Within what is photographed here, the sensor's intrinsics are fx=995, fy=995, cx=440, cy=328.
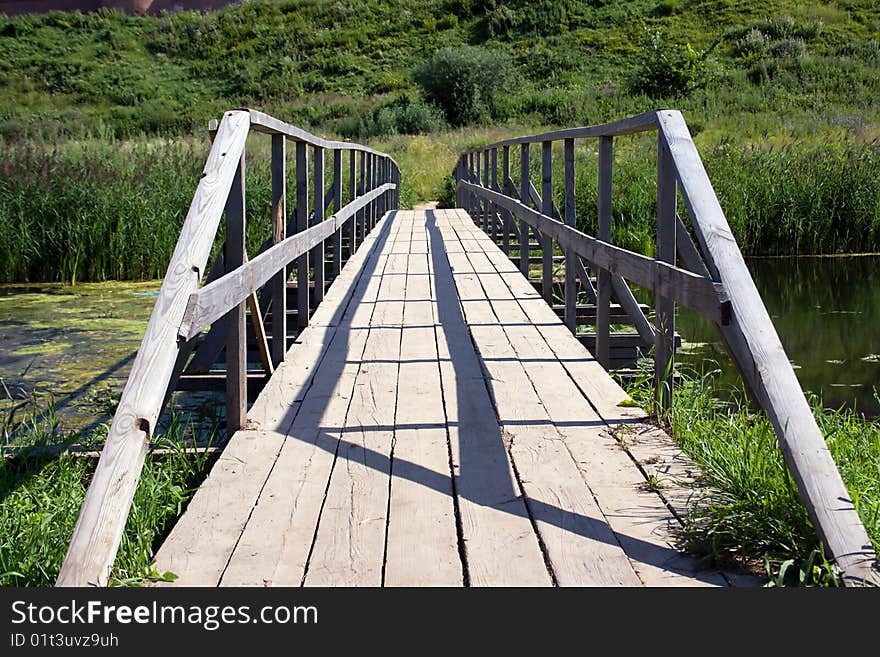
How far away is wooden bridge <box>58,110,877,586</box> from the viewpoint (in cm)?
204

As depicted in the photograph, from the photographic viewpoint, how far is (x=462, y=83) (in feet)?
108

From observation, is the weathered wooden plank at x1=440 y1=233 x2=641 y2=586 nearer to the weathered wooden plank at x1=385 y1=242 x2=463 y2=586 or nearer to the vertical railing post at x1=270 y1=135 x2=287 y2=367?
the weathered wooden plank at x1=385 y1=242 x2=463 y2=586

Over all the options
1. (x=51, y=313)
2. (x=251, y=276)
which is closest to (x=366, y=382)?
(x=251, y=276)

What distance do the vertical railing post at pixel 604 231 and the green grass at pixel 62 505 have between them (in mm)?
1853

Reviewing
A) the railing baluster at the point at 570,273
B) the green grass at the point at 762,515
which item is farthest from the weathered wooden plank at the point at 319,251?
the green grass at the point at 762,515

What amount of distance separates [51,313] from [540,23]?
41.5 m

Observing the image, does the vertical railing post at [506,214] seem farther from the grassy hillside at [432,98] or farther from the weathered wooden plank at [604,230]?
the weathered wooden plank at [604,230]

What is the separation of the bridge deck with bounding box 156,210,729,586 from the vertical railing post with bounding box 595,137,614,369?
16 centimetres

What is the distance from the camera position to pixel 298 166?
504 centimetres

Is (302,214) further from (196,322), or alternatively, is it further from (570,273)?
(196,322)

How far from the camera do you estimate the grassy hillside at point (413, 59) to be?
30.1 meters

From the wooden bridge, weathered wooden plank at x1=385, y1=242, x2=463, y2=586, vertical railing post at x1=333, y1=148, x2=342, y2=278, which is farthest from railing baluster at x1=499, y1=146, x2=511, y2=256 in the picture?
weathered wooden plank at x1=385, y1=242, x2=463, y2=586

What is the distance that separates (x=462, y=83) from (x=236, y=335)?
101 feet

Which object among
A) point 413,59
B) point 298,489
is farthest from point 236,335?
point 413,59
